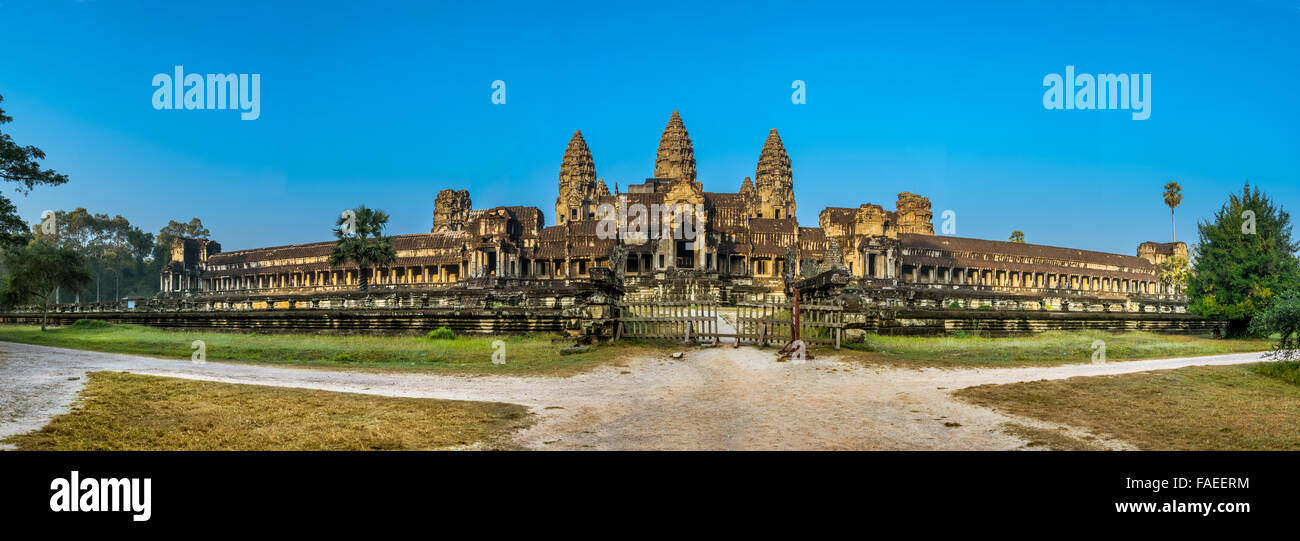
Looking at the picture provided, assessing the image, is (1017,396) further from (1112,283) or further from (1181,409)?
(1112,283)

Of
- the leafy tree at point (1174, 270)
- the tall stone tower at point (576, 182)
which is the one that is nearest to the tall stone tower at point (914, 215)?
the leafy tree at point (1174, 270)

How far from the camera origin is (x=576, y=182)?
300ft

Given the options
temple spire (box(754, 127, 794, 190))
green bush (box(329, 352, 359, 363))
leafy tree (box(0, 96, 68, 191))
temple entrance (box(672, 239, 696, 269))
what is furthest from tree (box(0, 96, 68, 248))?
temple spire (box(754, 127, 794, 190))

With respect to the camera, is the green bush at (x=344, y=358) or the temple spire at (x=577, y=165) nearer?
the green bush at (x=344, y=358)

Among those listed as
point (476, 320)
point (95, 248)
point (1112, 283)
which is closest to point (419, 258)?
point (476, 320)

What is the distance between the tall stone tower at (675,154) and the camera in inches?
3425

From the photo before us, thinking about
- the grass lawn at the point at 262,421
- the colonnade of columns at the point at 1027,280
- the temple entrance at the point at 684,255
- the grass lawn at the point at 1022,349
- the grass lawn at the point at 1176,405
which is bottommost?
the grass lawn at the point at 1022,349

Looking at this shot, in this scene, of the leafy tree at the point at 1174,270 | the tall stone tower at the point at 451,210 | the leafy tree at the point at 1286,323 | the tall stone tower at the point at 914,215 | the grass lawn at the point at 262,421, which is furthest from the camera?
the tall stone tower at the point at 451,210

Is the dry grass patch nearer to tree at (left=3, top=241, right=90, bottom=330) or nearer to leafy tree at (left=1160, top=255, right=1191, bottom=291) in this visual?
tree at (left=3, top=241, right=90, bottom=330)

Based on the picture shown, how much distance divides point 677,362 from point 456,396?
256 inches

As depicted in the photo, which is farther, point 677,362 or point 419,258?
point 419,258

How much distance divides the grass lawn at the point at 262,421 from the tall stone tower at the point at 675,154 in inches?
3087

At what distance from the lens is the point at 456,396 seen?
10430 millimetres

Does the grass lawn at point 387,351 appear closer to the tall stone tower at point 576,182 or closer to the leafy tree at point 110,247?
the tall stone tower at point 576,182
